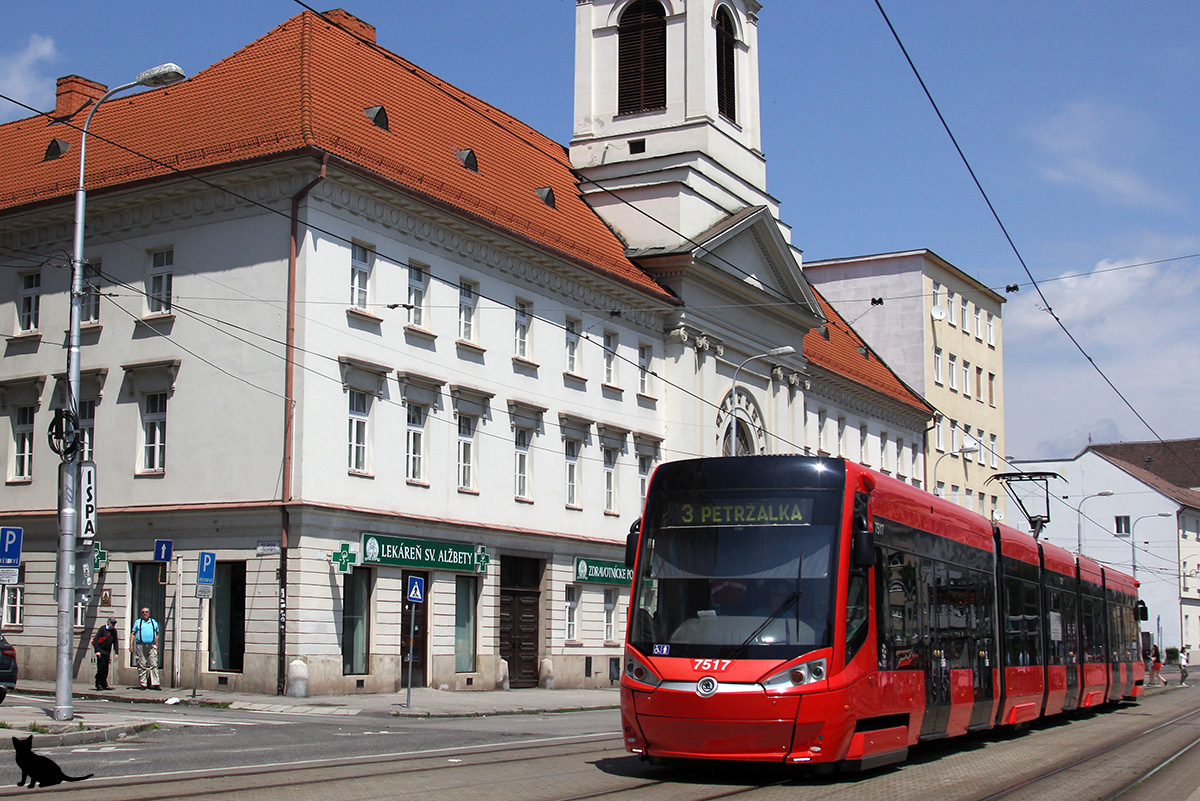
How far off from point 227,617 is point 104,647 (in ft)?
7.83

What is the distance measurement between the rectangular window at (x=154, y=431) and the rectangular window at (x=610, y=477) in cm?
1301

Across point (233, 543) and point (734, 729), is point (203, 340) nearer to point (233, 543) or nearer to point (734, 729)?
point (233, 543)

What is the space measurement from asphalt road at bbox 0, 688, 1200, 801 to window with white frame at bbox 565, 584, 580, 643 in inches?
590

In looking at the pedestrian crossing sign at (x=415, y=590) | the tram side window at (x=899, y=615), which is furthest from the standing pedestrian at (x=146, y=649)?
the tram side window at (x=899, y=615)

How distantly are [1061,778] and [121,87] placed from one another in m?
15.0

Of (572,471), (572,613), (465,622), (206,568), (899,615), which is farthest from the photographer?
(572,471)

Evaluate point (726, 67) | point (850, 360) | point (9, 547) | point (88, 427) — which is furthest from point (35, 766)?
point (850, 360)

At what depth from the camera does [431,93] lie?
39.4 metres

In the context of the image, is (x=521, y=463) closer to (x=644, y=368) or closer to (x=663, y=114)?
(x=644, y=368)

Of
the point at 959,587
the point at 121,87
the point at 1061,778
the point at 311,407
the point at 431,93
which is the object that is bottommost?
the point at 1061,778

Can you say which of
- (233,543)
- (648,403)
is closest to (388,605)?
(233,543)

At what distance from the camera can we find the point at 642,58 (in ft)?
159

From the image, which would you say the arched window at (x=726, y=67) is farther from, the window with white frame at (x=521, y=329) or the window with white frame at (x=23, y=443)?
the window with white frame at (x=23, y=443)

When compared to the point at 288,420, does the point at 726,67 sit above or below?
above
